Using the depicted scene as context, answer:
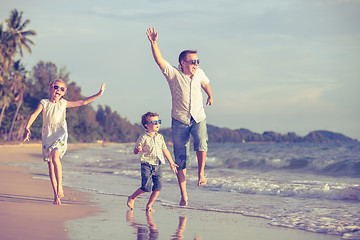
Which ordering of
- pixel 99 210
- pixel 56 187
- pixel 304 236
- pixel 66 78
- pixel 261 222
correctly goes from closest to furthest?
pixel 304 236, pixel 261 222, pixel 99 210, pixel 56 187, pixel 66 78

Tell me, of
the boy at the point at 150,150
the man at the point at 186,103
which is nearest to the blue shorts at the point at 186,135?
the man at the point at 186,103

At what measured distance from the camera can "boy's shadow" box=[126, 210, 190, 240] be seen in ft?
15.5

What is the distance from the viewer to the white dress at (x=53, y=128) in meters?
6.66

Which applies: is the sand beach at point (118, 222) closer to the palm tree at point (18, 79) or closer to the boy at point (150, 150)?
the boy at point (150, 150)

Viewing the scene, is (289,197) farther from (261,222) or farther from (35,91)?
(35,91)

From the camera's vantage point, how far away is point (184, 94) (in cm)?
627

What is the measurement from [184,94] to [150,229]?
1968mm

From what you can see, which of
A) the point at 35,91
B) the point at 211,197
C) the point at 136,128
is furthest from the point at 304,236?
the point at 136,128

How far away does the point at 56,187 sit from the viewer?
22.3 ft

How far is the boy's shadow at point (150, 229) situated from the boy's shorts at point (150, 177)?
501 millimetres

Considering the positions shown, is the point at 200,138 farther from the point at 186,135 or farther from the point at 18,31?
the point at 18,31

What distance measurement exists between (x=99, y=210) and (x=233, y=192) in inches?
154

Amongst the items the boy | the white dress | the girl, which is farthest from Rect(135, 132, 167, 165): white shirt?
the white dress

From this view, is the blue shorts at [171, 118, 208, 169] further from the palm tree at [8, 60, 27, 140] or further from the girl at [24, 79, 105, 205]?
the palm tree at [8, 60, 27, 140]
